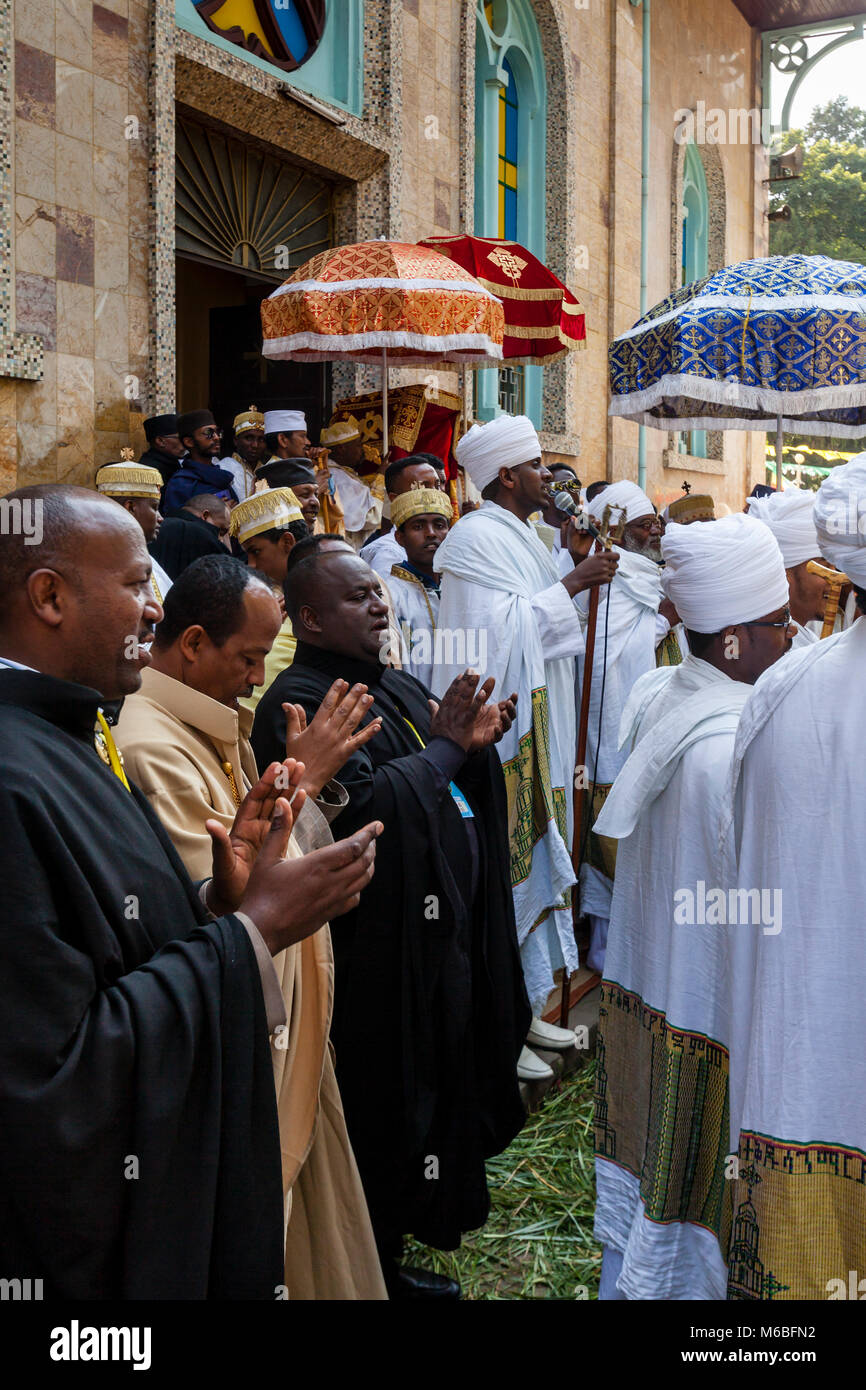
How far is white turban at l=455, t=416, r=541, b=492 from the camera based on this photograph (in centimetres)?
523

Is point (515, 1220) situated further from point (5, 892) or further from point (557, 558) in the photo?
point (557, 558)

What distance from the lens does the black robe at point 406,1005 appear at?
127 inches

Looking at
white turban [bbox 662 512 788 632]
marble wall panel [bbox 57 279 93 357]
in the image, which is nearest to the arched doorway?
marble wall panel [bbox 57 279 93 357]

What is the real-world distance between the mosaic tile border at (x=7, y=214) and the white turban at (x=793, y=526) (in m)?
4.14

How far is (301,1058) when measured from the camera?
2.45m

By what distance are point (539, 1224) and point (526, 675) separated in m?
2.11

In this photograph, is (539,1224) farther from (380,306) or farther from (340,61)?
(340,61)

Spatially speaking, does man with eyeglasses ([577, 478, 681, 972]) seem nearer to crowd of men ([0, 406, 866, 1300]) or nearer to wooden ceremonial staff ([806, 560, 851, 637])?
crowd of men ([0, 406, 866, 1300])

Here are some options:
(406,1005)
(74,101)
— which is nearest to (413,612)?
(406,1005)

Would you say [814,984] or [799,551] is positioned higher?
[799,551]

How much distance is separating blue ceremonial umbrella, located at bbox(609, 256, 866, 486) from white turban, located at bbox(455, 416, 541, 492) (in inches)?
39.0

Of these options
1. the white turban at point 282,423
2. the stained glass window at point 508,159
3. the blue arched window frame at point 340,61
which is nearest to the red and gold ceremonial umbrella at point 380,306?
the white turban at point 282,423

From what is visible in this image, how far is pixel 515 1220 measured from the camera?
375 centimetres

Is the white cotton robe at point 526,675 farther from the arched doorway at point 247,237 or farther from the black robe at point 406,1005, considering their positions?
the arched doorway at point 247,237
